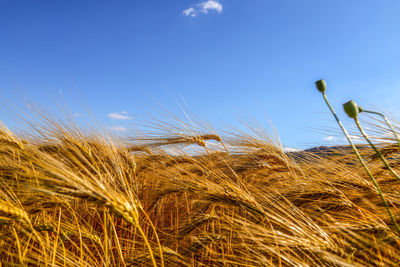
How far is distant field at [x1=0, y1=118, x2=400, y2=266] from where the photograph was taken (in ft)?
2.93

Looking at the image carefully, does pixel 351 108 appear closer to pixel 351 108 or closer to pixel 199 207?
pixel 351 108

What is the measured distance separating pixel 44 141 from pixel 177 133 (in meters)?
0.93

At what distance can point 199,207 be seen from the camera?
1.43m

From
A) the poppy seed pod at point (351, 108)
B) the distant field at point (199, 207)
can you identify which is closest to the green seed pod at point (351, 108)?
the poppy seed pod at point (351, 108)

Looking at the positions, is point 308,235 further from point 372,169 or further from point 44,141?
point 44,141

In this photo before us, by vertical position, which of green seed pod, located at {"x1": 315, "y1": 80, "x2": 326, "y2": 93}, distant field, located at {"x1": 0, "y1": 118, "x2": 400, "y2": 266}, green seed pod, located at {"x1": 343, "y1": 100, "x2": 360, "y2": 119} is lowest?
distant field, located at {"x1": 0, "y1": 118, "x2": 400, "y2": 266}

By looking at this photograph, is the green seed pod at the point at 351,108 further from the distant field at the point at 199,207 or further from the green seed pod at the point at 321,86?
the distant field at the point at 199,207

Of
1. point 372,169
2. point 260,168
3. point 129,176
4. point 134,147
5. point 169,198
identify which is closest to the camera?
point 372,169

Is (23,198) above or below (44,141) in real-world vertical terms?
below

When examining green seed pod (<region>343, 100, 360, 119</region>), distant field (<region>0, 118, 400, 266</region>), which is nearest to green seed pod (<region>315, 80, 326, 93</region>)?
green seed pod (<region>343, 100, 360, 119</region>)

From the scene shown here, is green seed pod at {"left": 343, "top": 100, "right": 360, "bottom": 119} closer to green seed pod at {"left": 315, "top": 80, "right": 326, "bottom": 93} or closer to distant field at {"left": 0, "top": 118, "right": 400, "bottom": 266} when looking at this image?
green seed pod at {"left": 315, "top": 80, "right": 326, "bottom": 93}

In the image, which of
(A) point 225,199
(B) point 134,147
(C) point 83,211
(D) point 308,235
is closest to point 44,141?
(C) point 83,211

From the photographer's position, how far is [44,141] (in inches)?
74.1

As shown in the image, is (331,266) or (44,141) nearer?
(331,266)
